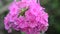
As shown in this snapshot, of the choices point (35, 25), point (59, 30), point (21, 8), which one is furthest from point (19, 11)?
point (59, 30)

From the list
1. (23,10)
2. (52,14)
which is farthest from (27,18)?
(52,14)

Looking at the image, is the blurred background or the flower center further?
the blurred background

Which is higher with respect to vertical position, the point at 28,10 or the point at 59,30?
the point at 28,10

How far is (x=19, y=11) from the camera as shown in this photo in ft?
4.67

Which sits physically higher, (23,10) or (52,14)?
(23,10)

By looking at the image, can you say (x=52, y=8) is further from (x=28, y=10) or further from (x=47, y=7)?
(x=28, y=10)

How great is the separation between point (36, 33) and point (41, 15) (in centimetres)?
12

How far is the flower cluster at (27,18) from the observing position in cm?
139

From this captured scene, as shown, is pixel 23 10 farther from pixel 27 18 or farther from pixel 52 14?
pixel 52 14

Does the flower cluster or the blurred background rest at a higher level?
the flower cluster

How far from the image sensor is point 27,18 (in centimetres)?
138

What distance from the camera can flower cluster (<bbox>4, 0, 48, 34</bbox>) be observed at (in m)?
1.39

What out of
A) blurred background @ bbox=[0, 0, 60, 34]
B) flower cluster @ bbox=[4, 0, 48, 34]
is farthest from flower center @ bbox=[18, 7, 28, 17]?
blurred background @ bbox=[0, 0, 60, 34]

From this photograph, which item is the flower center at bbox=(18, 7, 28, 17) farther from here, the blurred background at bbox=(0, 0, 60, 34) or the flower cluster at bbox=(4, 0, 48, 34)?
the blurred background at bbox=(0, 0, 60, 34)
